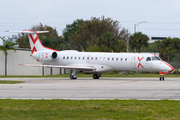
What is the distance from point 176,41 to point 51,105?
5013cm

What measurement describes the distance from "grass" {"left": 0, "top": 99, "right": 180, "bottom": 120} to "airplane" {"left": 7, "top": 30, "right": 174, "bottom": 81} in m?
18.5

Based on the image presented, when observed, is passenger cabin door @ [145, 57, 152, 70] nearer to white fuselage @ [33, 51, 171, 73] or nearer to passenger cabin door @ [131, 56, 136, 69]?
white fuselage @ [33, 51, 171, 73]

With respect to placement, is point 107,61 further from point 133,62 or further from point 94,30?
point 94,30

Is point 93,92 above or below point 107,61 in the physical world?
below

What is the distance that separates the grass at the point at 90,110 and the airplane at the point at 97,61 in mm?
18517

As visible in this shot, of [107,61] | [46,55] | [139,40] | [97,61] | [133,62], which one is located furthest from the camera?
[139,40]

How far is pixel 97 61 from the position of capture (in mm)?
34062

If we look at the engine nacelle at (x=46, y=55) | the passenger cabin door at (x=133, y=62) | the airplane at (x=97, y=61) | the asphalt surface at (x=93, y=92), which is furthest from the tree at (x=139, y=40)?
the asphalt surface at (x=93, y=92)

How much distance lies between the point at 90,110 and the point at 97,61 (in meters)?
23.8

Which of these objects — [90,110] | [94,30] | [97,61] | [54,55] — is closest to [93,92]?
[90,110]

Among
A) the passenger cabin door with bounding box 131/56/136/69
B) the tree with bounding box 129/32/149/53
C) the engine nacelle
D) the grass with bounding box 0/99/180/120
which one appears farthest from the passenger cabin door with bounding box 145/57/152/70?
the tree with bounding box 129/32/149/53

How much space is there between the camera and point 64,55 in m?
36.3

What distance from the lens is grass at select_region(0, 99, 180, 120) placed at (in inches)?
354

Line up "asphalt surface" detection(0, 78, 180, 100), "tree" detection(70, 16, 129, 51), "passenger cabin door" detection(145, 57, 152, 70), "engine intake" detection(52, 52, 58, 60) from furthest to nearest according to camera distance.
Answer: "tree" detection(70, 16, 129, 51), "engine intake" detection(52, 52, 58, 60), "passenger cabin door" detection(145, 57, 152, 70), "asphalt surface" detection(0, 78, 180, 100)
